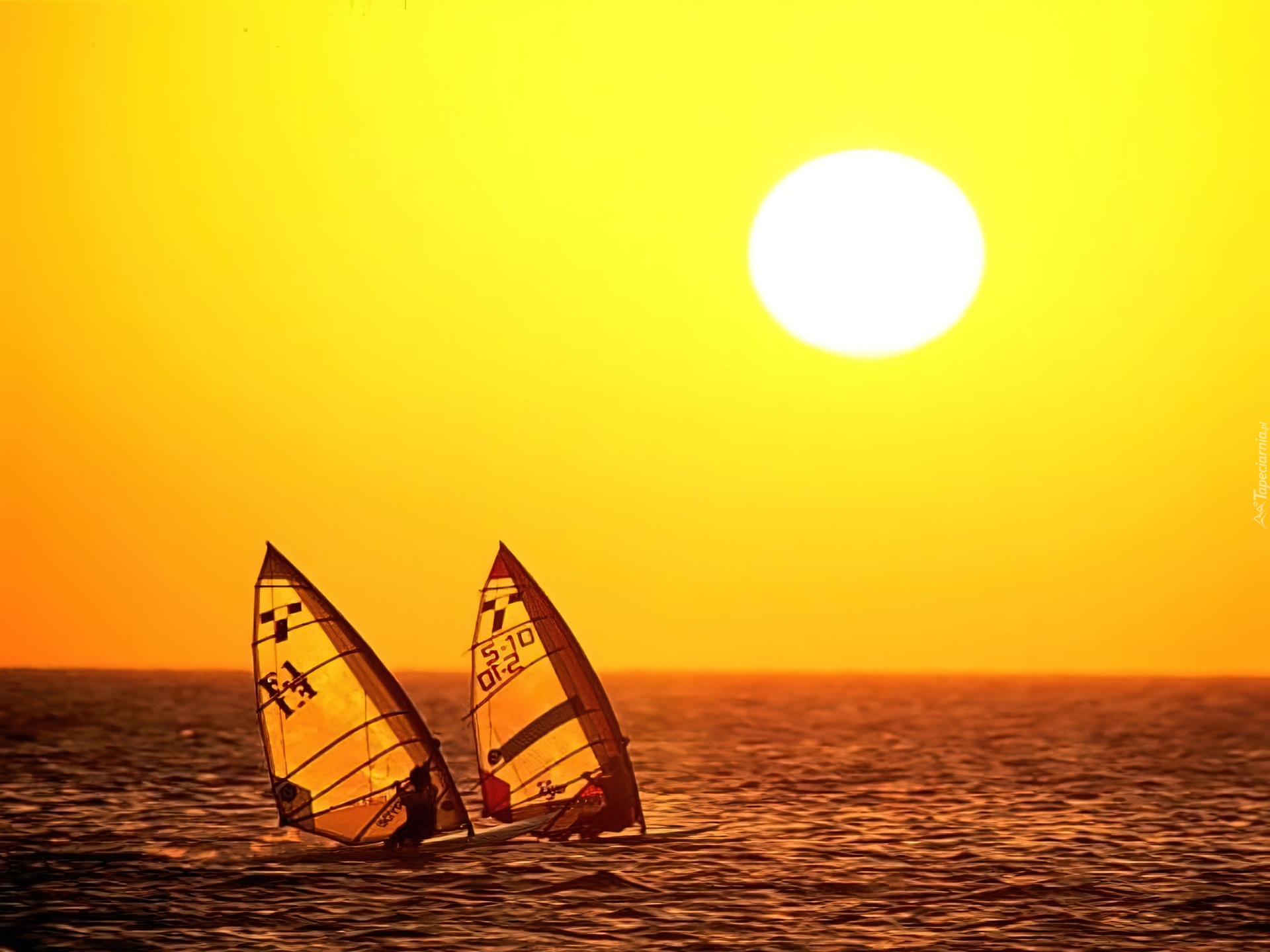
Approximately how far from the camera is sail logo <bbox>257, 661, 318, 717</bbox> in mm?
35844

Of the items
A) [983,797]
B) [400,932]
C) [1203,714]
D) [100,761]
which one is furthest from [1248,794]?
[1203,714]

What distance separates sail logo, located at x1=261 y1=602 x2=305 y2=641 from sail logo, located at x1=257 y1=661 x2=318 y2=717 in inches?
26.4

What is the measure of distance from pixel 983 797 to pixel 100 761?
3685cm

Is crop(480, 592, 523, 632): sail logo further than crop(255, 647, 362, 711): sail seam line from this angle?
Yes

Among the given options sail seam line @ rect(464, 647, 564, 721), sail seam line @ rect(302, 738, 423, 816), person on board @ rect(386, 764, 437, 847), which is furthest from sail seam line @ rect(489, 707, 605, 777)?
sail seam line @ rect(302, 738, 423, 816)

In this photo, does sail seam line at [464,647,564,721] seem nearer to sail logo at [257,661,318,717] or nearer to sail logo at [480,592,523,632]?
sail logo at [480,592,523,632]

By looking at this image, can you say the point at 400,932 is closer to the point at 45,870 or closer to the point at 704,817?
the point at 45,870

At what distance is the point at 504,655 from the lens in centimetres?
3775

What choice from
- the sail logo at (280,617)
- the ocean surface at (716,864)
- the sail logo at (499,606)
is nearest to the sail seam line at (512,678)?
the sail logo at (499,606)

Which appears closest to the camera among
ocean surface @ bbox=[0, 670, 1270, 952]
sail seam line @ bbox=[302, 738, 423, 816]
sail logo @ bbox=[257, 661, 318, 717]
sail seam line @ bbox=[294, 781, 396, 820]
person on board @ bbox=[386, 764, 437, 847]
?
ocean surface @ bbox=[0, 670, 1270, 952]

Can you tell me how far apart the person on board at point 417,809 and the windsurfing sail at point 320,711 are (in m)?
0.23

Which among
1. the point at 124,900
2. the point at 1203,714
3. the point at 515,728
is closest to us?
the point at 124,900

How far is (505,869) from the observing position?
126 feet

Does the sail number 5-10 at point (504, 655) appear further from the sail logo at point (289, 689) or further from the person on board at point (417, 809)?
the sail logo at point (289, 689)
